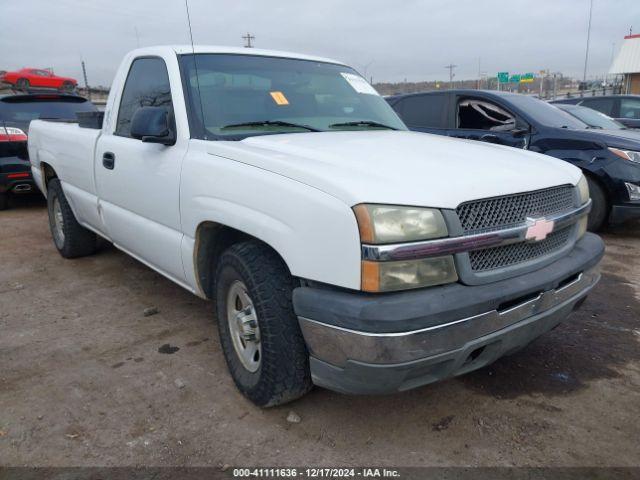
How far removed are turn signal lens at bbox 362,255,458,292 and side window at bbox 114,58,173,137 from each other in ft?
6.07

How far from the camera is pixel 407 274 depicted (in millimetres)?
1979

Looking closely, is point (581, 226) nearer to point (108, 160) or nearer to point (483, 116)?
point (108, 160)

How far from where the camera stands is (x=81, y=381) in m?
2.95

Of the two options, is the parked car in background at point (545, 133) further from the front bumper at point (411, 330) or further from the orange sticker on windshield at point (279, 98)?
the front bumper at point (411, 330)

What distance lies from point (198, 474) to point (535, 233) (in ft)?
5.97

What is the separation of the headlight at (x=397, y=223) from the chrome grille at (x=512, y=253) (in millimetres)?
244

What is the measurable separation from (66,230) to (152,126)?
270cm

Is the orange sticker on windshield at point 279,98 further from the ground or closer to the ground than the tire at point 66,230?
further from the ground

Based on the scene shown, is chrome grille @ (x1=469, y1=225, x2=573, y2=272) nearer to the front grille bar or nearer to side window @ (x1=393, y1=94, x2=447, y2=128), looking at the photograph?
the front grille bar

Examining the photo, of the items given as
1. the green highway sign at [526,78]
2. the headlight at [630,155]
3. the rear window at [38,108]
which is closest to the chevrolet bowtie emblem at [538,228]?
the headlight at [630,155]

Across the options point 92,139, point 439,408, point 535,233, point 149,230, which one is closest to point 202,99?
point 149,230

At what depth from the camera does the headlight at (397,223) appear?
76.2 inches

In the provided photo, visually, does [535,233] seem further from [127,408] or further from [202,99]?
[127,408]

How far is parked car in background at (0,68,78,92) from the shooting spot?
24.0 meters
